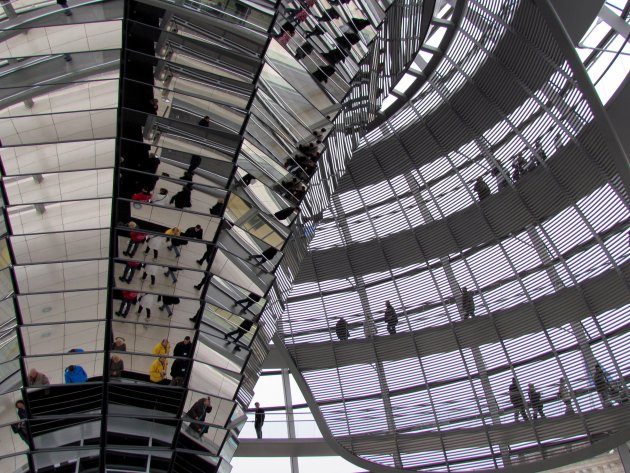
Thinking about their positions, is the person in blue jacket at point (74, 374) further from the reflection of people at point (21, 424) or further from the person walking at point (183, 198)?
the person walking at point (183, 198)

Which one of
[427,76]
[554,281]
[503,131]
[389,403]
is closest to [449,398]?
[389,403]

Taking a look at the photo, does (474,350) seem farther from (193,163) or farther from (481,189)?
(193,163)

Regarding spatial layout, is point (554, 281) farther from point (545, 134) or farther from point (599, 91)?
point (599, 91)

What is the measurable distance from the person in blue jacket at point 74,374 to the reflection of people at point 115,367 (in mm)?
412

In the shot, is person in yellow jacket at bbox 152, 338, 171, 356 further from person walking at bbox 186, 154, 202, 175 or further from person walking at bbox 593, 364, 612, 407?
person walking at bbox 593, 364, 612, 407

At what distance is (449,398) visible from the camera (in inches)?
1151

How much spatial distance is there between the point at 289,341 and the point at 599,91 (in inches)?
555

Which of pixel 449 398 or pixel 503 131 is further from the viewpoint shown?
pixel 449 398

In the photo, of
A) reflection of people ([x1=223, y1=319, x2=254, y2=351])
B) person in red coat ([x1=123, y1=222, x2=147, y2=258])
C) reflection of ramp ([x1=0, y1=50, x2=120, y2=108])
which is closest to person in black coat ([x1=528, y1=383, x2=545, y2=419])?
reflection of people ([x1=223, y1=319, x2=254, y2=351])

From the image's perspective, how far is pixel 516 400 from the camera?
28.0 meters

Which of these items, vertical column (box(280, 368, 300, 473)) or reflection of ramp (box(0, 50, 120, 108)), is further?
vertical column (box(280, 368, 300, 473))

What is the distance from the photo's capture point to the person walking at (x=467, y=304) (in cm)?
2926

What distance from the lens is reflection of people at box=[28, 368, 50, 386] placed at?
1377 centimetres

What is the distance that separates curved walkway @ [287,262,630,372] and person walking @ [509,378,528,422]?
5.20 feet
